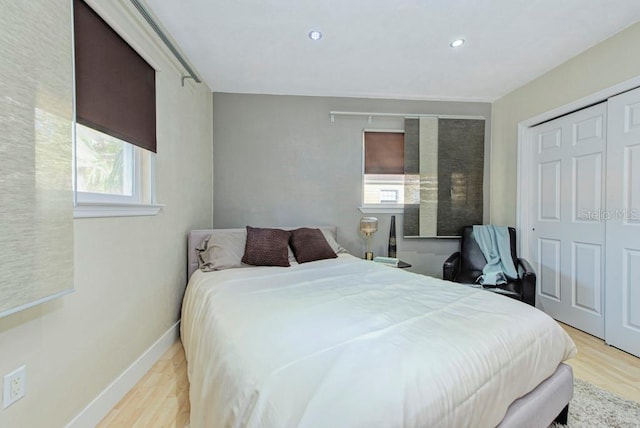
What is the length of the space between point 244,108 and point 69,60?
217cm

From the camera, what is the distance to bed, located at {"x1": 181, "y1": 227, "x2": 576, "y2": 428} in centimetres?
73

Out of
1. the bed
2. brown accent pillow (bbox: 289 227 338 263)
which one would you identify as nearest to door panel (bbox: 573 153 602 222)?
the bed

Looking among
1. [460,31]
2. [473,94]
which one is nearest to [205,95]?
[460,31]

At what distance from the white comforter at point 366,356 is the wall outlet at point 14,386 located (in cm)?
60

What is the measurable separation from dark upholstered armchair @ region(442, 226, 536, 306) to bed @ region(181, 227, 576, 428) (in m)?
1.26

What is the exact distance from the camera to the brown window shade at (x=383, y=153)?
11.3ft

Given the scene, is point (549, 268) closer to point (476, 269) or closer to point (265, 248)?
point (476, 269)

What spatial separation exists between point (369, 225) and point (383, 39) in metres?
1.80

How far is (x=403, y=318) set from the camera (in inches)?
46.6

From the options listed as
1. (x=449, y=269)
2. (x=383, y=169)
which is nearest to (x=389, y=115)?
(x=383, y=169)

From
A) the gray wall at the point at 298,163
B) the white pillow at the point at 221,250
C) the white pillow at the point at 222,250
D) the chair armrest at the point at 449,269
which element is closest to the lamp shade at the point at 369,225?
the gray wall at the point at 298,163

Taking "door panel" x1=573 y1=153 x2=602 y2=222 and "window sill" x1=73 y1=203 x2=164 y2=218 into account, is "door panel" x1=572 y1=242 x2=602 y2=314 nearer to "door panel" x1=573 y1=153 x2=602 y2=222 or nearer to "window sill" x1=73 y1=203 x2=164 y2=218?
"door panel" x1=573 y1=153 x2=602 y2=222

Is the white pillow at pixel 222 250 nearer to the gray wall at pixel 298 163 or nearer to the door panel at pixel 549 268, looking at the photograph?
the gray wall at pixel 298 163

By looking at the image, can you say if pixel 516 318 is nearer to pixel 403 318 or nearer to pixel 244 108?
pixel 403 318
